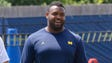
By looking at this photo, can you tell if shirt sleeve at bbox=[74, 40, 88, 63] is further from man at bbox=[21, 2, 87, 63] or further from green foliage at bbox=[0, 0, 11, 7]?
green foliage at bbox=[0, 0, 11, 7]

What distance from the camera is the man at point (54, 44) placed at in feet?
15.1

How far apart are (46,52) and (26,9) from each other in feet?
31.7

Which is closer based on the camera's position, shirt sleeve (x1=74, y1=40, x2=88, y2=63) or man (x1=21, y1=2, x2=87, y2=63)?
man (x1=21, y1=2, x2=87, y2=63)

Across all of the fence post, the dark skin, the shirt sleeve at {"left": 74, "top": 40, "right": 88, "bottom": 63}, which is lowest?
the fence post

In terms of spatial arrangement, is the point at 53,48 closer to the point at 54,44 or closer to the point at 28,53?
the point at 54,44

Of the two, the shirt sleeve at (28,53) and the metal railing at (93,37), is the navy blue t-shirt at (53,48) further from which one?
the metal railing at (93,37)

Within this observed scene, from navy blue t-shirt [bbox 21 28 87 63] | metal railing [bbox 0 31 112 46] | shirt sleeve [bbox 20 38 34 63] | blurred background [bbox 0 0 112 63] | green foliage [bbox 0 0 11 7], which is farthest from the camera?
green foliage [bbox 0 0 11 7]

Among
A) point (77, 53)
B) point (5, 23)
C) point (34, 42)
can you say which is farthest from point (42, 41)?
point (5, 23)

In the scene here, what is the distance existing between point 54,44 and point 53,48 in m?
0.05

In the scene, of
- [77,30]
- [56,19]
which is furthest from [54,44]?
[77,30]

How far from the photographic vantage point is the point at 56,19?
15.3 ft

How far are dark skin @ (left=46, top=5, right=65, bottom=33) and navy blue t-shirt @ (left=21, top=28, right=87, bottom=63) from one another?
0.06 metres

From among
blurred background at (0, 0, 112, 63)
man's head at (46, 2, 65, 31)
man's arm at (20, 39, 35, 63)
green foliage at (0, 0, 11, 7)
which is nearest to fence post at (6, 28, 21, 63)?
blurred background at (0, 0, 112, 63)

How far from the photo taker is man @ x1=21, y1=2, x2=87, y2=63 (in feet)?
15.1
